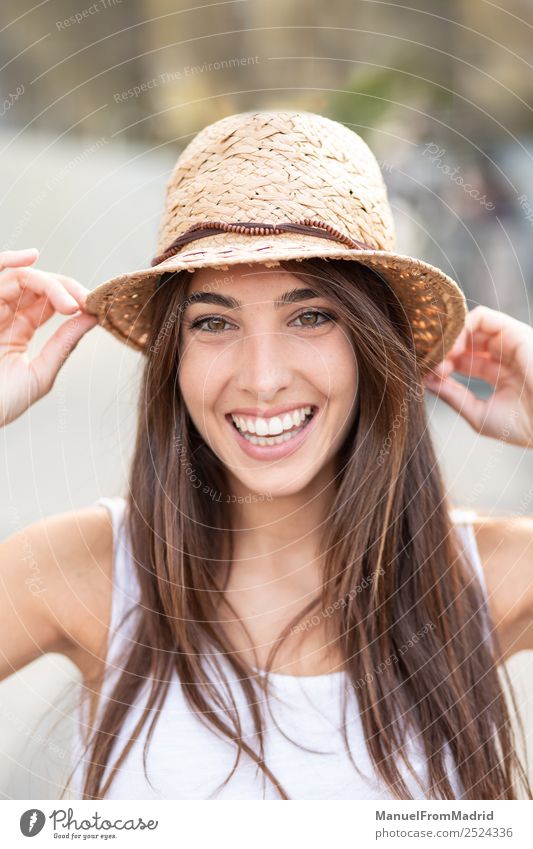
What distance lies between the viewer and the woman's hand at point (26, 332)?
0.90 metres

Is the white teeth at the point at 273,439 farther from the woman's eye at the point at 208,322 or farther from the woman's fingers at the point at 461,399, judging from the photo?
the woman's fingers at the point at 461,399

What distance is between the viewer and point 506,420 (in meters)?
0.99

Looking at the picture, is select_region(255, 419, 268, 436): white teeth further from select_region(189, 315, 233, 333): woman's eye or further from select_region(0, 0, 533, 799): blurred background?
select_region(0, 0, 533, 799): blurred background

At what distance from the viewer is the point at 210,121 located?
1276 millimetres

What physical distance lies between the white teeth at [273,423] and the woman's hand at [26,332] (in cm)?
22

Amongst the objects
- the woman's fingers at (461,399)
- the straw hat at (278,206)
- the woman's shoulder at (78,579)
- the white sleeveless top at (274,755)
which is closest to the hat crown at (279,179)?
the straw hat at (278,206)

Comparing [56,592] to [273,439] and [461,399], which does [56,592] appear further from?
[461,399]

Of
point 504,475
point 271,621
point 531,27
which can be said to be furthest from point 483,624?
point 504,475

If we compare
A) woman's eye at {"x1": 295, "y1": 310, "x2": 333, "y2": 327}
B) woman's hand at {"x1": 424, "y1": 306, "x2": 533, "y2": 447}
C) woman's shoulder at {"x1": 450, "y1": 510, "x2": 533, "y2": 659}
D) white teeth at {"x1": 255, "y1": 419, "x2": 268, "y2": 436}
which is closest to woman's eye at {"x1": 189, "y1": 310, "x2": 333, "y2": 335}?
woman's eye at {"x1": 295, "y1": 310, "x2": 333, "y2": 327}

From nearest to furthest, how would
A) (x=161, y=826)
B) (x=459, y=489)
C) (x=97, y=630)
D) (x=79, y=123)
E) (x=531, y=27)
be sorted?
(x=161, y=826)
(x=97, y=630)
(x=531, y=27)
(x=79, y=123)
(x=459, y=489)

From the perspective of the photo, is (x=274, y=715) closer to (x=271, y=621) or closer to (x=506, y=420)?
(x=271, y=621)

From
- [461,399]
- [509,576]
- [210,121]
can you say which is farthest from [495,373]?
[210,121]

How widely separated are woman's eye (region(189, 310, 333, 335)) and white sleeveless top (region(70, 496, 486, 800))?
1.27 feet

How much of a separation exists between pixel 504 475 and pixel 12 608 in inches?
71.4
